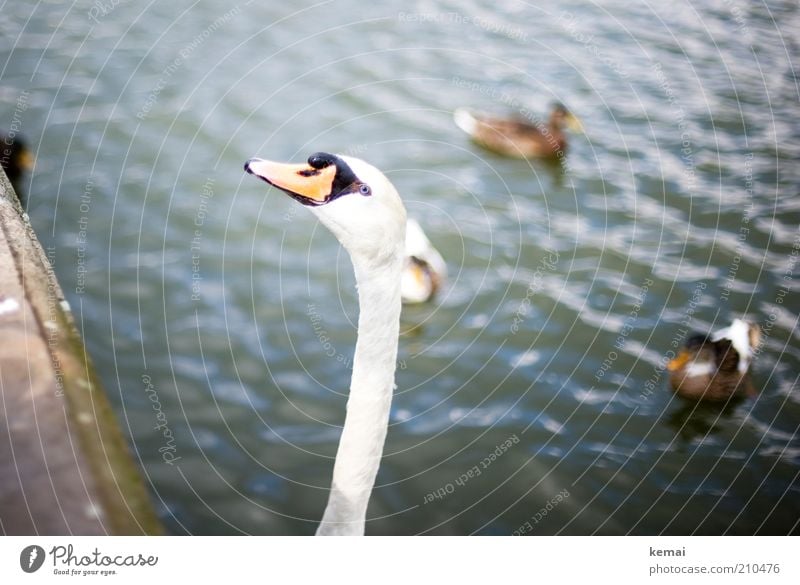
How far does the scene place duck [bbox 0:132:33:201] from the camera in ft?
7.55

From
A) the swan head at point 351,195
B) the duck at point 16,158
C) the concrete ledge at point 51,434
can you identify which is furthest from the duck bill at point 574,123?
the concrete ledge at point 51,434

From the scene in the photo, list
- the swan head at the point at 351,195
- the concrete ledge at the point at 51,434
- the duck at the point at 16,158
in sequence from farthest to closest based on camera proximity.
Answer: the duck at the point at 16,158 → the swan head at the point at 351,195 → the concrete ledge at the point at 51,434

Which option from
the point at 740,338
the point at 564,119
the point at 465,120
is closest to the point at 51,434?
the point at 740,338

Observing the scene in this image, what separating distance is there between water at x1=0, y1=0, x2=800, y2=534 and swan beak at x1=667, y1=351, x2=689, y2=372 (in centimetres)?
5

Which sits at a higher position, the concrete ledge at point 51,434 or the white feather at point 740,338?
the concrete ledge at point 51,434

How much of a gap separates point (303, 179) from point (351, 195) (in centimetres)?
7

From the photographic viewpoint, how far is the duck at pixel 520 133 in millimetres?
2850

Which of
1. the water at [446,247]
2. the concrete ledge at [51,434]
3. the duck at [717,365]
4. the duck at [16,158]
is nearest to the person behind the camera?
the concrete ledge at [51,434]

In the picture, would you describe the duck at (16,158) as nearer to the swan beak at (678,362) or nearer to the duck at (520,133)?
the duck at (520,133)

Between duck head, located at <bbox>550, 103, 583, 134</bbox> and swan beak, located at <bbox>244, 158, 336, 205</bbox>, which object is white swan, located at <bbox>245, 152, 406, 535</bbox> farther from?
duck head, located at <bbox>550, 103, 583, 134</bbox>

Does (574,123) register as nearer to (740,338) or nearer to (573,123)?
(573,123)

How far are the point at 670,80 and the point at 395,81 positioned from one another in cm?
98
